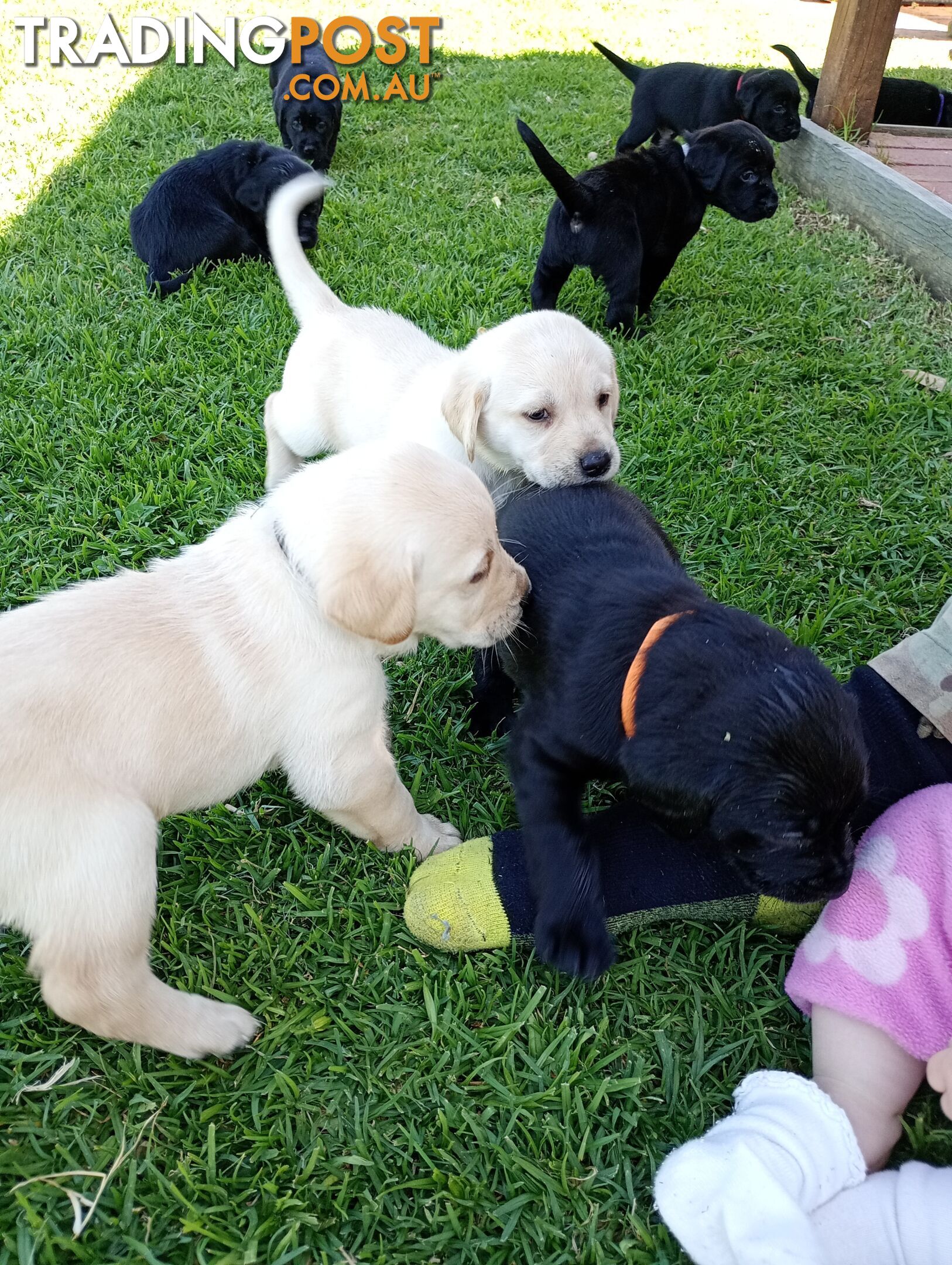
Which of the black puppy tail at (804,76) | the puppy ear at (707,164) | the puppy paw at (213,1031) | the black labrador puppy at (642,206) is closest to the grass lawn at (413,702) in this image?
the puppy paw at (213,1031)

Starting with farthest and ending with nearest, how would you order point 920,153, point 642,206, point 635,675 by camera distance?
point 920,153, point 642,206, point 635,675

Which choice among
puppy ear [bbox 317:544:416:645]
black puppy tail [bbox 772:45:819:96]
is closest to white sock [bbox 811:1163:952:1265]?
puppy ear [bbox 317:544:416:645]

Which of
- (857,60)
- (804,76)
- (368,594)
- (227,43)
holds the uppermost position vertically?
(857,60)

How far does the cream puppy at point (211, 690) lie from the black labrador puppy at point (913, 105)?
22.9ft

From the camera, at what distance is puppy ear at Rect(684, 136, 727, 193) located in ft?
14.8

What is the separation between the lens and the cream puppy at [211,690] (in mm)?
1654

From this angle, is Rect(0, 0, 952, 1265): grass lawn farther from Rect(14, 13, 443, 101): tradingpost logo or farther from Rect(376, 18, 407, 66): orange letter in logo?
Rect(376, 18, 407, 66): orange letter in logo

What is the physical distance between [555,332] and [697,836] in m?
1.74

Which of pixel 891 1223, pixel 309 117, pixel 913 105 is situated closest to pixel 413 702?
pixel 891 1223

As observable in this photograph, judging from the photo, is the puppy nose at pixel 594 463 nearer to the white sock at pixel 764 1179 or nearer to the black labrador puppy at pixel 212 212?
the white sock at pixel 764 1179

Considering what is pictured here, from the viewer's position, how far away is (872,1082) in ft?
5.51

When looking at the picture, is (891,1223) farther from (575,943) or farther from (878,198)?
(878,198)

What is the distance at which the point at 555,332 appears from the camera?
2863mm

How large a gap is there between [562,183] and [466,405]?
187cm
